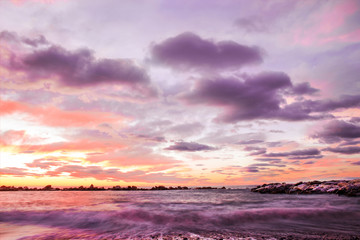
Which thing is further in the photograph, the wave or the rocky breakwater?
the rocky breakwater

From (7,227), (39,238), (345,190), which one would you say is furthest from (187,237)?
(345,190)

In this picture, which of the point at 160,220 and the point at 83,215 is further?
the point at 83,215

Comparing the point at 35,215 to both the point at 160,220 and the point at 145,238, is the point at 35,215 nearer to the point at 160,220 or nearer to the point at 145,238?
the point at 160,220

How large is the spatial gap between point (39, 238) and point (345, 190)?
40.0 m

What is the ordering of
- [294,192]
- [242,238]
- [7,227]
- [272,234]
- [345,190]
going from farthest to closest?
[294,192] → [345,190] → [7,227] → [272,234] → [242,238]

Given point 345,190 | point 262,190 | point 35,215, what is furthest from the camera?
point 262,190

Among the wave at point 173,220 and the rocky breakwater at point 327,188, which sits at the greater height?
the wave at point 173,220

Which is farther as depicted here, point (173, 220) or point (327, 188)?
point (327, 188)

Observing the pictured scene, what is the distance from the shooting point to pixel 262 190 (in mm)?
57062

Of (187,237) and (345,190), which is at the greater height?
(187,237)

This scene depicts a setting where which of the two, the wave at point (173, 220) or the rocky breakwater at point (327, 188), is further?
the rocky breakwater at point (327, 188)

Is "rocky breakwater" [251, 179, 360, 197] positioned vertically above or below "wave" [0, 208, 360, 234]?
below

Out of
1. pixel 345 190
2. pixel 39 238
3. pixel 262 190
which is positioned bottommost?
pixel 262 190

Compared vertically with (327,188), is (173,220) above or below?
above
